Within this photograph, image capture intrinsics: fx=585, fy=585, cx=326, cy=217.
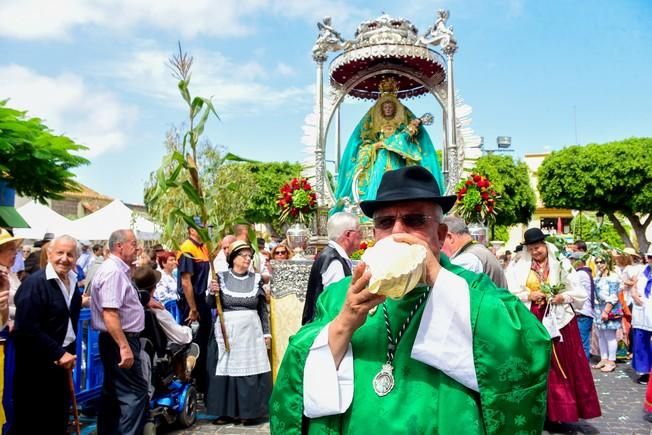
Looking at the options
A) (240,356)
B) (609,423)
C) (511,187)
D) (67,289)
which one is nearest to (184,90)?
(67,289)

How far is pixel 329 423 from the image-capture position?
2000 millimetres

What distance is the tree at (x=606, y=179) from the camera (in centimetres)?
3130

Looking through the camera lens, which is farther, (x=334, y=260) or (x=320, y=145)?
(x=320, y=145)

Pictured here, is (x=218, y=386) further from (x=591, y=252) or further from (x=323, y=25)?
(x=323, y=25)

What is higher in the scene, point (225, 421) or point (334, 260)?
point (334, 260)

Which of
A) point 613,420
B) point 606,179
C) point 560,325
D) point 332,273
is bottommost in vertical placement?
point 613,420

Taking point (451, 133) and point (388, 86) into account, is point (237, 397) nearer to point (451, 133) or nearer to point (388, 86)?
point (451, 133)

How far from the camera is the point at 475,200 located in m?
9.71

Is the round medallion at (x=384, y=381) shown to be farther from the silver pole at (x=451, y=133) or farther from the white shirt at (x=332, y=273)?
the silver pole at (x=451, y=133)

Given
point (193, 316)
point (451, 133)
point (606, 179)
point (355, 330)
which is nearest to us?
point (355, 330)

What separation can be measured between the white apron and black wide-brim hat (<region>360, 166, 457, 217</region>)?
4.34 meters

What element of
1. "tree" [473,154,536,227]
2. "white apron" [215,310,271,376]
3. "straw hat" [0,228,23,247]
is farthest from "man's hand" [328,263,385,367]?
"tree" [473,154,536,227]

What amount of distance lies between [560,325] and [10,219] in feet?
38.5

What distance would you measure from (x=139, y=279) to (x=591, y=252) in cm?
774
